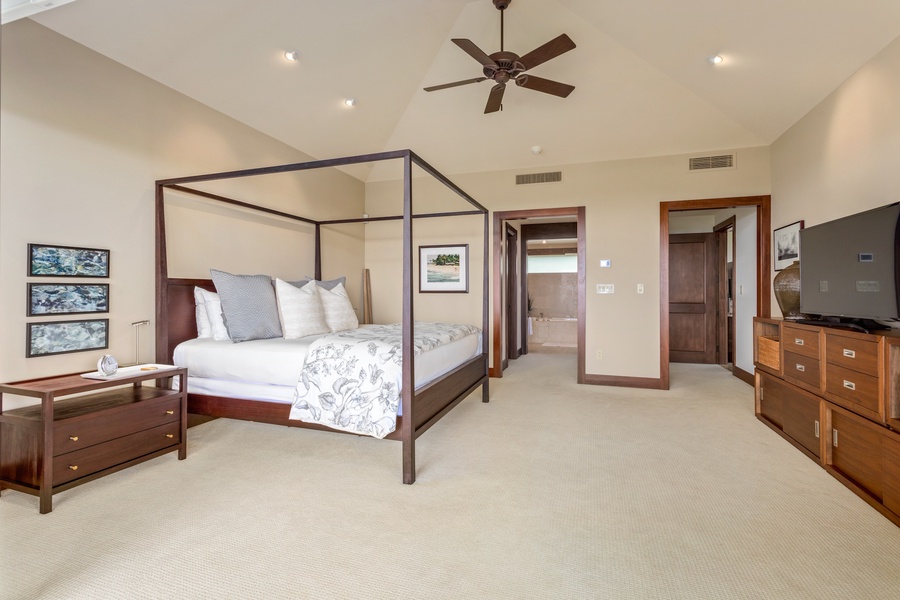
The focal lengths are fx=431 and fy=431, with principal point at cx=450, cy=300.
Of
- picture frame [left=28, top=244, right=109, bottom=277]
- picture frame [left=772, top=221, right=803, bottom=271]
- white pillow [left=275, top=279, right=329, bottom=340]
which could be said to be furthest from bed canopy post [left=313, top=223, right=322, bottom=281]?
picture frame [left=772, top=221, right=803, bottom=271]

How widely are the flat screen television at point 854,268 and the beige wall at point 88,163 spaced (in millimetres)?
4850

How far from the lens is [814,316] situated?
341cm

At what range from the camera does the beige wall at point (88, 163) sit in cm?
261

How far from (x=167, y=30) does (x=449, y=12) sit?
229cm

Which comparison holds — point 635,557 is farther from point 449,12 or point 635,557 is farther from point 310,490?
point 449,12

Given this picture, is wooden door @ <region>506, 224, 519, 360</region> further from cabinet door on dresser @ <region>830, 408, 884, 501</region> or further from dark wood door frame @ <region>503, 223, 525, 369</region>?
cabinet door on dresser @ <region>830, 408, 884, 501</region>

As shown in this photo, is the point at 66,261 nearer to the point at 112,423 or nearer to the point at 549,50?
the point at 112,423

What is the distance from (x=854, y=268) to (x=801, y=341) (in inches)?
27.3

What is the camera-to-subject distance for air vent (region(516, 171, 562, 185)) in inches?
222

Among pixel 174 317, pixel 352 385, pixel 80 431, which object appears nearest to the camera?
pixel 80 431

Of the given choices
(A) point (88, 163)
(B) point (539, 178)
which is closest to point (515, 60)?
(B) point (539, 178)

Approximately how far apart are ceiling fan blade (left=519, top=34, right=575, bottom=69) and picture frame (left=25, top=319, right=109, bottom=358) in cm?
363

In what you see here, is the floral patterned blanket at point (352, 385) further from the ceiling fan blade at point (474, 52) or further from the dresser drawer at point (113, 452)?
the ceiling fan blade at point (474, 52)

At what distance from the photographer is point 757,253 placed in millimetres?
5051
